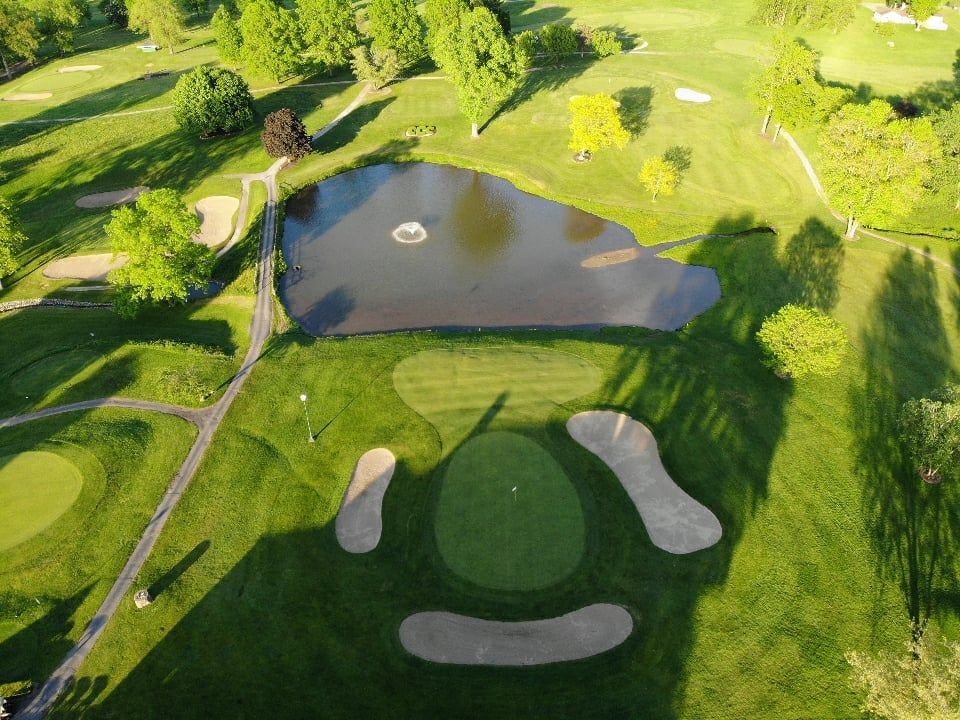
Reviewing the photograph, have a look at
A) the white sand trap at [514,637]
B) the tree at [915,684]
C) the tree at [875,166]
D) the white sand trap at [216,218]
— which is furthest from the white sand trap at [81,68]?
the tree at [915,684]

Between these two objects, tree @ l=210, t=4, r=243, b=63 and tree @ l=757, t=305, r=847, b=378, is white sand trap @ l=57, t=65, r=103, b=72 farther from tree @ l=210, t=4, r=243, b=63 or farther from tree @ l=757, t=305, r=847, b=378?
tree @ l=757, t=305, r=847, b=378

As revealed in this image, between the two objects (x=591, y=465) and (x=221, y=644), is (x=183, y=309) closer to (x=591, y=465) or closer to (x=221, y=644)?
(x=221, y=644)

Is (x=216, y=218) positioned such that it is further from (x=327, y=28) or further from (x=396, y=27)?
(x=396, y=27)

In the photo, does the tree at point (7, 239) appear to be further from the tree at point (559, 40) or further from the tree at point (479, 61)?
the tree at point (559, 40)

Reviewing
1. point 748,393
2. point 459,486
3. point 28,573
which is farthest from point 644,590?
point 28,573

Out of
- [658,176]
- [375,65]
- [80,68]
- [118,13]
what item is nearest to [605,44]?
[375,65]

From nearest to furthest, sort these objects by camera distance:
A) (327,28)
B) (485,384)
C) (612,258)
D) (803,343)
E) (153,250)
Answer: (803,343)
(485,384)
(153,250)
(612,258)
(327,28)

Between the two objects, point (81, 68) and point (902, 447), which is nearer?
point (902, 447)
